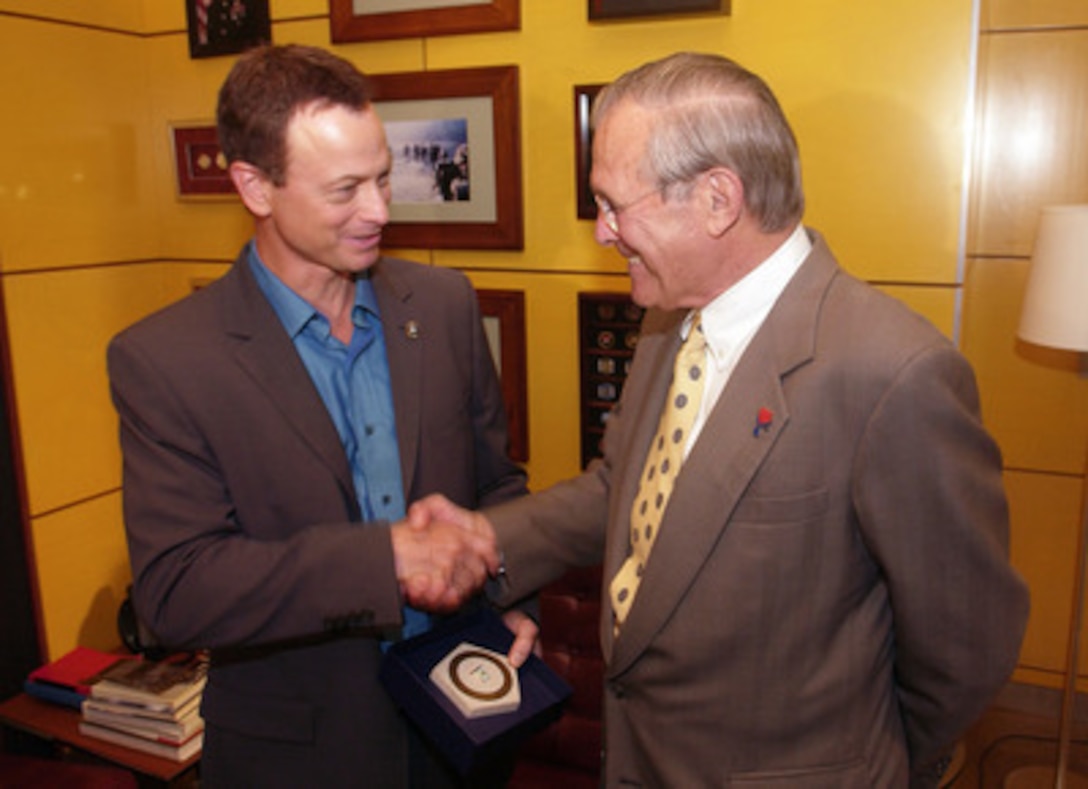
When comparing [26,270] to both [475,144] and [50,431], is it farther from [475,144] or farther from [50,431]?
[475,144]

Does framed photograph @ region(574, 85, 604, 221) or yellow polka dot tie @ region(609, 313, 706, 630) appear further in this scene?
framed photograph @ region(574, 85, 604, 221)

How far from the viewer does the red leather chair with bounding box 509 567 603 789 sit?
2.88 meters

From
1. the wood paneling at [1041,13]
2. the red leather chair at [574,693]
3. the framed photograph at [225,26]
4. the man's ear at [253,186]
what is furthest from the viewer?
the framed photograph at [225,26]

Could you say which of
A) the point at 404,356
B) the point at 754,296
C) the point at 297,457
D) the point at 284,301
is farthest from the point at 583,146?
the point at 297,457

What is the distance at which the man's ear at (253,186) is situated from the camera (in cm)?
189

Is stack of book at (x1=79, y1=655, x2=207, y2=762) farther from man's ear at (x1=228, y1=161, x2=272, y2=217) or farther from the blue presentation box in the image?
man's ear at (x1=228, y1=161, x2=272, y2=217)

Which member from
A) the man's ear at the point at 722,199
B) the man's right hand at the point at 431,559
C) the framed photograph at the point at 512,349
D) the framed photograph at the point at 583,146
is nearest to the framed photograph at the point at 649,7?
the framed photograph at the point at 583,146

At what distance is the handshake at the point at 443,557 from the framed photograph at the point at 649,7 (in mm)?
1620

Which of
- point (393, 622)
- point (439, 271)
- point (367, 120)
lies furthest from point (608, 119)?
point (393, 622)

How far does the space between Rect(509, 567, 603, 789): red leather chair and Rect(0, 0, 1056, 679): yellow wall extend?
1.49ft

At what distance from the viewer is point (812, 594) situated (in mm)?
1544

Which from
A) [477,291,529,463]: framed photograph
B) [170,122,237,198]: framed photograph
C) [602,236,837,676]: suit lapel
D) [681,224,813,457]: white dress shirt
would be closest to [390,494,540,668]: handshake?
[602,236,837,676]: suit lapel

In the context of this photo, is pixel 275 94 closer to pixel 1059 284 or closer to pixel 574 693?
pixel 574 693

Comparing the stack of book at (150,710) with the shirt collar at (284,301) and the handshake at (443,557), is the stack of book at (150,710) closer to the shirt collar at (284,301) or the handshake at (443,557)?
the handshake at (443,557)
